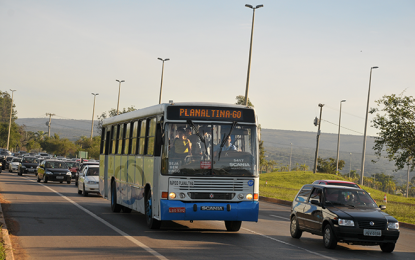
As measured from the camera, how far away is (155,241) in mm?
11984

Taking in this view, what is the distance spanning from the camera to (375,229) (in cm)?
1180

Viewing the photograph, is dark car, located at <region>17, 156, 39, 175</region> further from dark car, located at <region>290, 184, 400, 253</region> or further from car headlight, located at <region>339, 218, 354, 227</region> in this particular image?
car headlight, located at <region>339, 218, 354, 227</region>

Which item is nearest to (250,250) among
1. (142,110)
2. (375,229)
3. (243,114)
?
(375,229)

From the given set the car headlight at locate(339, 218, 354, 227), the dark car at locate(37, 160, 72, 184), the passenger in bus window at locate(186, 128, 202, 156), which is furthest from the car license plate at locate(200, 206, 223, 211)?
the dark car at locate(37, 160, 72, 184)

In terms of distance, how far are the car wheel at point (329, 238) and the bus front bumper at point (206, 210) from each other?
171 centimetres

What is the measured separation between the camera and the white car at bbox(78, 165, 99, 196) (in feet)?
88.3

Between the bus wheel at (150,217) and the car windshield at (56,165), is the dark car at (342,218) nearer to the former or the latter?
the bus wheel at (150,217)

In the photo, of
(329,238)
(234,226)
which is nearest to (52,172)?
(234,226)

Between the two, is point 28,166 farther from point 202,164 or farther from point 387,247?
point 387,247

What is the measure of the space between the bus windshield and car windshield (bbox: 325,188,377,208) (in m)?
1.82

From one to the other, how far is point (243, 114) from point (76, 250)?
209 inches

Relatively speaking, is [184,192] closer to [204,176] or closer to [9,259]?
[204,176]

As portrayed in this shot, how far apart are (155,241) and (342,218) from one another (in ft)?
13.1

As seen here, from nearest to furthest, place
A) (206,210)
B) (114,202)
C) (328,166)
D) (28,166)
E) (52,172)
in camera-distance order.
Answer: (206,210), (114,202), (52,172), (28,166), (328,166)
